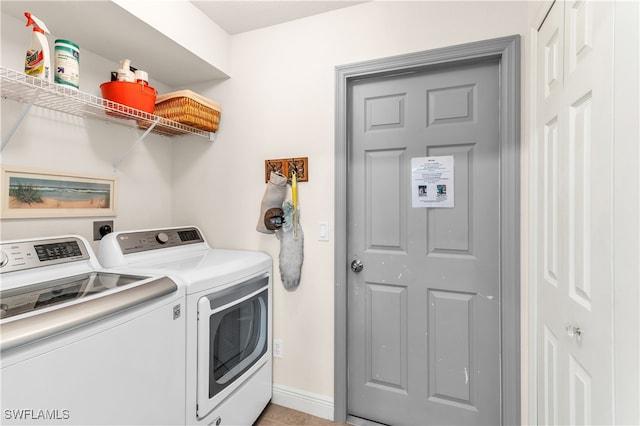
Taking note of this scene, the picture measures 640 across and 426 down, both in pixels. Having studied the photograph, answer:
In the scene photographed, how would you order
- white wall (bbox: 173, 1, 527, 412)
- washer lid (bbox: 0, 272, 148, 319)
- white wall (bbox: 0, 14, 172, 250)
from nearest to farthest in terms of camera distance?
washer lid (bbox: 0, 272, 148, 319) < white wall (bbox: 0, 14, 172, 250) < white wall (bbox: 173, 1, 527, 412)

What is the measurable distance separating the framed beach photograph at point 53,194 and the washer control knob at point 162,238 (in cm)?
34

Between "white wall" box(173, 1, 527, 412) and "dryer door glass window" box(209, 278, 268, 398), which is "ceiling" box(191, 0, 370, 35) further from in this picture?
"dryer door glass window" box(209, 278, 268, 398)

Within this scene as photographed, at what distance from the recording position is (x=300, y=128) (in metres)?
1.92

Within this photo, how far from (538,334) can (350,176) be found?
1.22 metres

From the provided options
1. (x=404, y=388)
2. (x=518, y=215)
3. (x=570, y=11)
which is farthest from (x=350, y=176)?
(x=404, y=388)

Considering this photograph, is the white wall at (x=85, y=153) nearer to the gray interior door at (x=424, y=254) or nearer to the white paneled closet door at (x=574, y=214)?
the gray interior door at (x=424, y=254)

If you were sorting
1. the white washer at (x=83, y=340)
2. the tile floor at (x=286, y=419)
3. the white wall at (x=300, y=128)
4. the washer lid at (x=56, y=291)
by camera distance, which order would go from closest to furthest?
1. the white washer at (x=83, y=340)
2. the washer lid at (x=56, y=291)
3. the white wall at (x=300, y=128)
4. the tile floor at (x=286, y=419)

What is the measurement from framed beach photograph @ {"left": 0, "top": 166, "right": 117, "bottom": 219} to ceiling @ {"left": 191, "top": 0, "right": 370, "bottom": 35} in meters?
1.20

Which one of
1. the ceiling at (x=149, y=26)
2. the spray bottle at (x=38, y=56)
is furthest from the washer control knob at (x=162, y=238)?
the ceiling at (x=149, y=26)

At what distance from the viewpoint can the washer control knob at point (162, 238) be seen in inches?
69.9

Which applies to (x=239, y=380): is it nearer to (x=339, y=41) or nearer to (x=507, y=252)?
(x=507, y=252)

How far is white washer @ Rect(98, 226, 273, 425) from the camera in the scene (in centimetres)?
132

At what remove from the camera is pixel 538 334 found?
1387mm

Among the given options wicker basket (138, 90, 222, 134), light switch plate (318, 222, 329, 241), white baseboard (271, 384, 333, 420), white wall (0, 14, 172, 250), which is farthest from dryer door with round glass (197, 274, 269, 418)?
wicker basket (138, 90, 222, 134)
